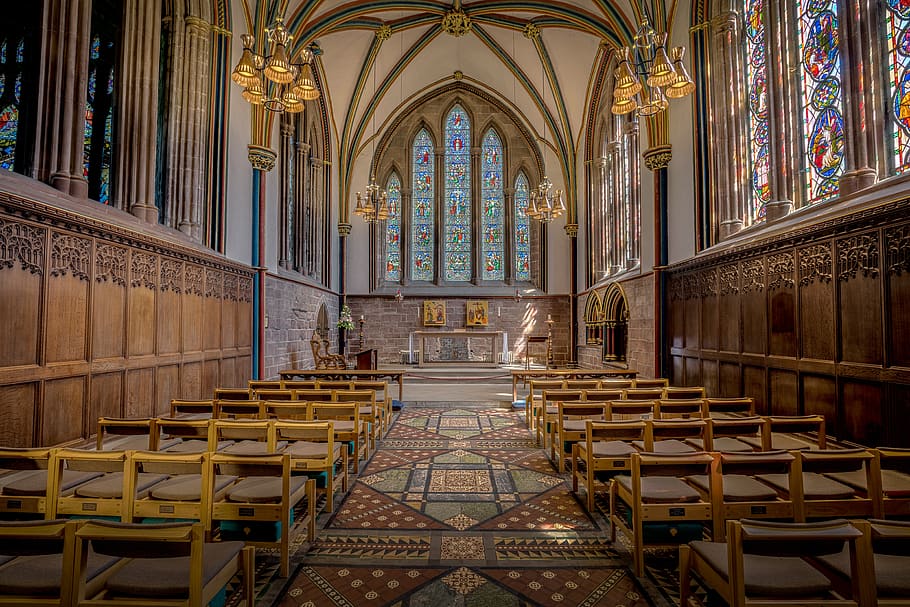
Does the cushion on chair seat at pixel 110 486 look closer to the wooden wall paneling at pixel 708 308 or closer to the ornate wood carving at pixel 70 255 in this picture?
the ornate wood carving at pixel 70 255

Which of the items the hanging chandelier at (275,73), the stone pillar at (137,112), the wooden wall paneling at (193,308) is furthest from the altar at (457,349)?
the hanging chandelier at (275,73)

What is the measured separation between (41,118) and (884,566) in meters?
8.60

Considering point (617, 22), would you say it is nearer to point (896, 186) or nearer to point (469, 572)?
point (896, 186)

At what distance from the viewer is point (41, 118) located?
19.6ft

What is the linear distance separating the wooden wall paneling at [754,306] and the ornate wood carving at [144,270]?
912 cm

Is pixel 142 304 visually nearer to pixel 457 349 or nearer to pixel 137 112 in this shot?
pixel 137 112

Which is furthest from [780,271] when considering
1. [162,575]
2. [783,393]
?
[162,575]

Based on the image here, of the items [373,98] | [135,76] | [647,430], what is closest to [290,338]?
[135,76]

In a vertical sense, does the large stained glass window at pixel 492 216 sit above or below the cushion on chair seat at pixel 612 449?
above

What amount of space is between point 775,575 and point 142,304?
779 cm

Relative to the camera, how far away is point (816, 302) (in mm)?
6312

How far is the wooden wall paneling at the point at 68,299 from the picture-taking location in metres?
5.48

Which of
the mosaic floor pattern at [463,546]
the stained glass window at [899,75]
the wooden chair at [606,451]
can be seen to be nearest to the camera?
the mosaic floor pattern at [463,546]

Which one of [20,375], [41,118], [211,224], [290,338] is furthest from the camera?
[290,338]
